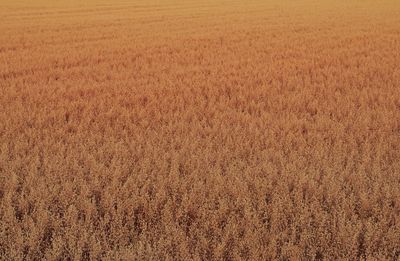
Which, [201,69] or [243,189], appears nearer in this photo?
[243,189]

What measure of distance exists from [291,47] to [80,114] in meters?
8.13

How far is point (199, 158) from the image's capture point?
185 inches

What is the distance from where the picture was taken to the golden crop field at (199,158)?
330cm

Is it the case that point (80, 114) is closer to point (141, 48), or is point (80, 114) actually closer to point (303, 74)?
point (303, 74)

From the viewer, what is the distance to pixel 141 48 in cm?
1277

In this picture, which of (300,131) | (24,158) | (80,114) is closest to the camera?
(24,158)

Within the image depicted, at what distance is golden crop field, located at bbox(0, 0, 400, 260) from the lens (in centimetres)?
330

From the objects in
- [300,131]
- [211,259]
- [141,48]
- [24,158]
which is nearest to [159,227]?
[211,259]

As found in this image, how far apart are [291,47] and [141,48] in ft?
13.4

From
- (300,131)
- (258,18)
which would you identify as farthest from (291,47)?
(258,18)

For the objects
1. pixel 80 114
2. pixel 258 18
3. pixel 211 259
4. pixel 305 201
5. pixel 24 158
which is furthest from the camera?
pixel 258 18

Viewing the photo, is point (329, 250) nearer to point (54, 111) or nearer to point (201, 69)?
point (54, 111)

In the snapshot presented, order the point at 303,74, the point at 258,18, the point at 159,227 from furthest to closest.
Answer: the point at 258,18
the point at 303,74
the point at 159,227

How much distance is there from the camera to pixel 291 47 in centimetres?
1304
